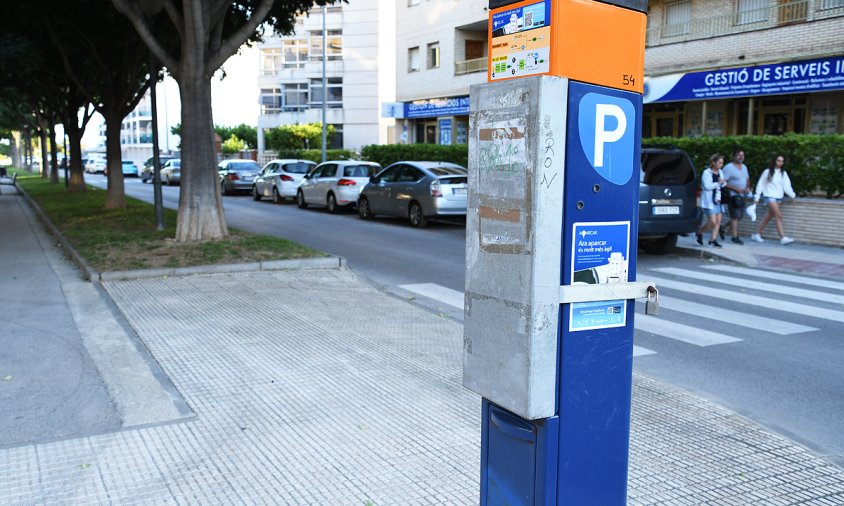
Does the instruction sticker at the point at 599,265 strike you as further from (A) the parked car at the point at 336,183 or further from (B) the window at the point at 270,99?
(B) the window at the point at 270,99

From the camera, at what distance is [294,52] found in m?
63.3

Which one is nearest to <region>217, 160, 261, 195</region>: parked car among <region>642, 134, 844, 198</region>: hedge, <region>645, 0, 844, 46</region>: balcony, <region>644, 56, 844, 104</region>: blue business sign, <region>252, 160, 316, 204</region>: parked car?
<region>252, 160, 316, 204</region>: parked car

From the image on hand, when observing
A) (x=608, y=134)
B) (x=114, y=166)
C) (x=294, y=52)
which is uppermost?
(x=294, y=52)

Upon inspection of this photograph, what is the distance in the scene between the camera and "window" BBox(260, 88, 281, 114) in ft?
212

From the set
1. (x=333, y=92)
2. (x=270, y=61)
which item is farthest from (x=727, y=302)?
(x=270, y=61)

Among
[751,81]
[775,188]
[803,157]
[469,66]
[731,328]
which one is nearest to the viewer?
[731,328]

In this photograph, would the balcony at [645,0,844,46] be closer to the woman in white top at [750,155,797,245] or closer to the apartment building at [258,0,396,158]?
the woman in white top at [750,155,797,245]

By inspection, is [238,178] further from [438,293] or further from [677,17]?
[438,293]

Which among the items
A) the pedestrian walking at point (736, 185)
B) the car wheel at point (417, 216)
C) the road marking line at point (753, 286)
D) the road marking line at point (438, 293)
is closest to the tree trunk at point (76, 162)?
the car wheel at point (417, 216)

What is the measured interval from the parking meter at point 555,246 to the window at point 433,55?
3315cm

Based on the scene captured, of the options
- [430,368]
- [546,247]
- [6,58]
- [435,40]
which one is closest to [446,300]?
[430,368]

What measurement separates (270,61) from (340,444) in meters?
65.6

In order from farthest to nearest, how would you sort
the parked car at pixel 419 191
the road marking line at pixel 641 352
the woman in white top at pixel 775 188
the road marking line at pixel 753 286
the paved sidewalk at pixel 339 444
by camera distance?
the parked car at pixel 419 191 < the woman in white top at pixel 775 188 < the road marking line at pixel 753 286 < the road marking line at pixel 641 352 < the paved sidewalk at pixel 339 444

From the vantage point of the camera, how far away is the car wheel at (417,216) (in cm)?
1797
